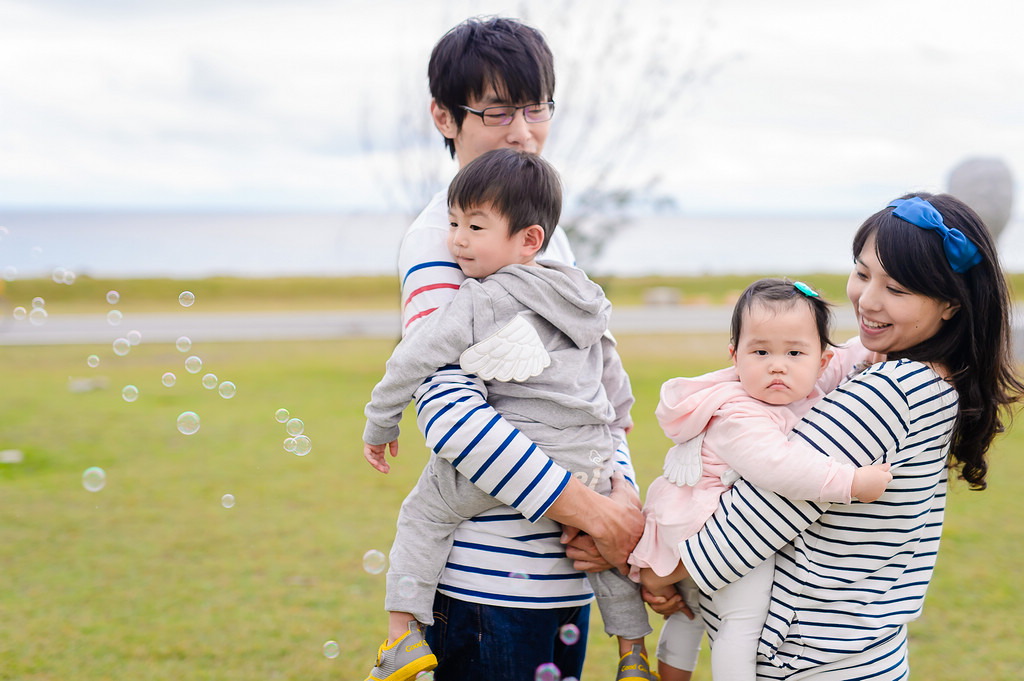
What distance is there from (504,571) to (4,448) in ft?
19.9

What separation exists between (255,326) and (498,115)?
43.7 feet

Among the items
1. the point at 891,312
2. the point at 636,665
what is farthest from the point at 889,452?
the point at 636,665

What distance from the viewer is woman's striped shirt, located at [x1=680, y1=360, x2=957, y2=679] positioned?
1.53 meters

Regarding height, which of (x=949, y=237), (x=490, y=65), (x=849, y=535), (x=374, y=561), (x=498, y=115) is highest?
(x=490, y=65)

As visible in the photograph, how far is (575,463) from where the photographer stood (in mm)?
1660

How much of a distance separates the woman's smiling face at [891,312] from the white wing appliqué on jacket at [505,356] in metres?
0.65

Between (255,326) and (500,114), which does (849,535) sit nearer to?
(500,114)

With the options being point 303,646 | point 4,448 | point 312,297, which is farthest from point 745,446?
point 312,297

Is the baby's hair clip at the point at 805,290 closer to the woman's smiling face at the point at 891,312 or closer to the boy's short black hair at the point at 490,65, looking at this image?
the woman's smiling face at the point at 891,312

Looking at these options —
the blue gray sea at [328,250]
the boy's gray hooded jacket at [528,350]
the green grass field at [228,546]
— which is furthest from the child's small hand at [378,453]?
the blue gray sea at [328,250]

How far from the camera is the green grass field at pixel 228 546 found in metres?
3.37

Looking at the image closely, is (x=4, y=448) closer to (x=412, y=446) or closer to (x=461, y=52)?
(x=412, y=446)

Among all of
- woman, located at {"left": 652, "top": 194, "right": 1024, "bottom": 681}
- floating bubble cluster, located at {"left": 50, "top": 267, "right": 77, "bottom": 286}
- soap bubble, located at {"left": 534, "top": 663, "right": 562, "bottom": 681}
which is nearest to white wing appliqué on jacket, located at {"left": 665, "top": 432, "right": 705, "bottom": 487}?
woman, located at {"left": 652, "top": 194, "right": 1024, "bottom": 681}

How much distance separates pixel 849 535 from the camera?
156 centimetres
